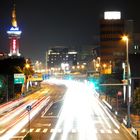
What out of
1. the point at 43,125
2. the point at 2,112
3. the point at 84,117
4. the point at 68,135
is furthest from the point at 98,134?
the point at 2,112

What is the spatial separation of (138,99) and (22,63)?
9709 cm

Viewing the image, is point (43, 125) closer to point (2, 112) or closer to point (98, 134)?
point (98, 134)

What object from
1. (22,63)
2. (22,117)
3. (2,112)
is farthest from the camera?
(22,63)

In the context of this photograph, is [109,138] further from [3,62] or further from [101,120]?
[3,62]

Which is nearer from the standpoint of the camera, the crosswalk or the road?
the road

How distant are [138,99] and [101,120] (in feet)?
23.3

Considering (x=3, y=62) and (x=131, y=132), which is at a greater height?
(x=3, y=62)

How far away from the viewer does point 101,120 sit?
5922 centimetres

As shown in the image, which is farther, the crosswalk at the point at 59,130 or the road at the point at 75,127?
the crosswalk at the point at 59,130

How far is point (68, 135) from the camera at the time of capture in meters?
43.7

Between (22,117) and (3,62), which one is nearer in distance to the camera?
(22,117)

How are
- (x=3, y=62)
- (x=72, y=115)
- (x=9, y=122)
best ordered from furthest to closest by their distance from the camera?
(x=3, y=62) < (x=72, y=115) < (x=9, y=122)

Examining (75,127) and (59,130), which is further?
(75,127)

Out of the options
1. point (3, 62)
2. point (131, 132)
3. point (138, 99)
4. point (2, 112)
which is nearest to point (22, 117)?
point (2, 112)
